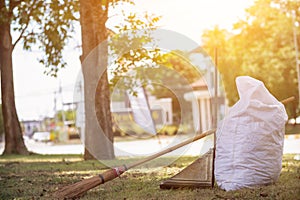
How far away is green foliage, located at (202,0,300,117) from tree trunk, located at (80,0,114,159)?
819 inches

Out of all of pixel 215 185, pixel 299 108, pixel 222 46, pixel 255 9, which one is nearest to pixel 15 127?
pixel 215 185

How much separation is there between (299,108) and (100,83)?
22.7 m

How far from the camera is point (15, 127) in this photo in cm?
1928

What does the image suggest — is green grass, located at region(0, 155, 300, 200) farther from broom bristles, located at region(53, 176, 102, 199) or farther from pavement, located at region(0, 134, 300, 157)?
pavement, located at region(0, 134, 300, 157)

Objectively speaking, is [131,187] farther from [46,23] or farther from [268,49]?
[268,49]

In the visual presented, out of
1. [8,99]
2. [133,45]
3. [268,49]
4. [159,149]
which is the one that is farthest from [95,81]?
[268,49]

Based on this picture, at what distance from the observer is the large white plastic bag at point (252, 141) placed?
21.6 feet

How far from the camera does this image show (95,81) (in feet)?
45.7

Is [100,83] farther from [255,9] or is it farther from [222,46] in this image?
[222,46]

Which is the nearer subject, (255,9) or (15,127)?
(15,127)

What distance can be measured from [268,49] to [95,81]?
24.1 metres

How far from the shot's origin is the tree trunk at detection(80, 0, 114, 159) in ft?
45.3

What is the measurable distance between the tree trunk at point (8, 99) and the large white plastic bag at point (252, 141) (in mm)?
13210

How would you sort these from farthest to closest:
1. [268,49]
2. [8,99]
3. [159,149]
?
1. [268,49]
2. [159,149]
3. [8,99]
